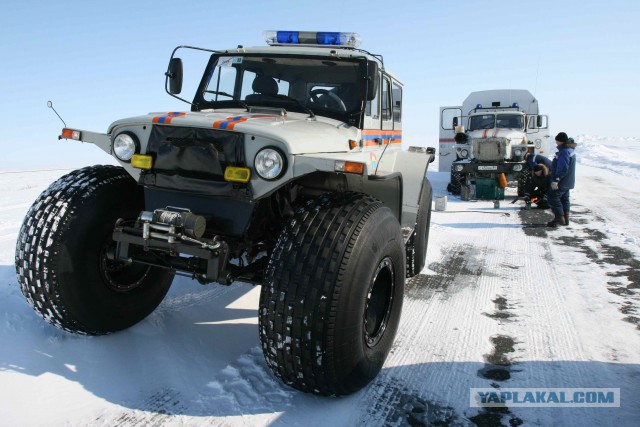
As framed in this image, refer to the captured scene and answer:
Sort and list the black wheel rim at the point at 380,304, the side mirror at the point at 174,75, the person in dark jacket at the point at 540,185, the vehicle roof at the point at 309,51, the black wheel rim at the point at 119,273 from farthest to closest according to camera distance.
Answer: the person in dark jacket at the point at 540,185
the side mirror at the point at 174,75
the vehicle roof at the point at 309,51
the black wheel rim at the point at 119,273
the black wheel rim at the point at 380,304

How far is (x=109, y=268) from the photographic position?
3.60 meters

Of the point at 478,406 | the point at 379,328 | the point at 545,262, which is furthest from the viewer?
the point at 545,262

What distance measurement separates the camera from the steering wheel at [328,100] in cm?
412

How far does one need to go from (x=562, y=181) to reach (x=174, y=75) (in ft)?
23.9

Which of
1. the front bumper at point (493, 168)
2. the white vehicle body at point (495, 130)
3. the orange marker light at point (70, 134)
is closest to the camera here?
the orange marker light at point (70, 134)

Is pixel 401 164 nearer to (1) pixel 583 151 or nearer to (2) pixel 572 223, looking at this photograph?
(2) pixel 572 223

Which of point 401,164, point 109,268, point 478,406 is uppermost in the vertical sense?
point 401,164

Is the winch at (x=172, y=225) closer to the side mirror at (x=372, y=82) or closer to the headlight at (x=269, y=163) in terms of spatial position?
the headlight at (x=269, y=163)

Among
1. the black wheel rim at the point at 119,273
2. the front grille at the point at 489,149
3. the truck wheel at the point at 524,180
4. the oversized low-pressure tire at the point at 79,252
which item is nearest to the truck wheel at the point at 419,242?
the black wheel rim at the point at 119,273

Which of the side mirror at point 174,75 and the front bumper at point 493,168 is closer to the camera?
the side mirror at point 174,75

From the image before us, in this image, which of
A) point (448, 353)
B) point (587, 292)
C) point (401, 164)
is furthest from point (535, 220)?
point (448, 353)

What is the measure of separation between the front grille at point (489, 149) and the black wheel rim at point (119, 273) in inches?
428

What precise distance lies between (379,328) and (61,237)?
87.1 inches

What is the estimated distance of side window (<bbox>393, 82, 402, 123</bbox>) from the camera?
5332mm
